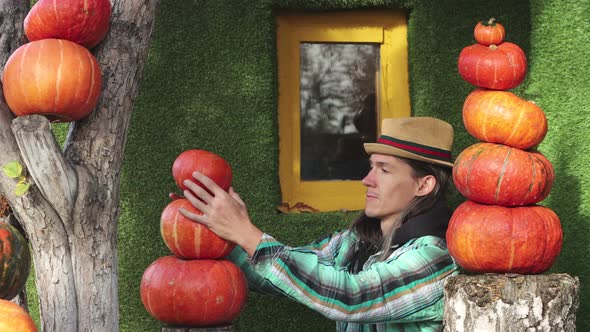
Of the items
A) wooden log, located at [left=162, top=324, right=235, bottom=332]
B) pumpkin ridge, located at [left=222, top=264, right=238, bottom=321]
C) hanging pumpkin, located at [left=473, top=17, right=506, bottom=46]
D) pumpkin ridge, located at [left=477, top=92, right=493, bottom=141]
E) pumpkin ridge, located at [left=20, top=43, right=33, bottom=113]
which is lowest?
wooden log, located at [left=162, top=324, right=235, bottom=332]

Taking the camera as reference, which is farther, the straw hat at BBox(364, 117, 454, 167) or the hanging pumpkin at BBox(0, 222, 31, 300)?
the straw hat at BBox(364, 117, 454, 167)

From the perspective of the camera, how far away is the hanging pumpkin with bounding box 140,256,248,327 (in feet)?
11.6

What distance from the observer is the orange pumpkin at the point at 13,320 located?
223cm

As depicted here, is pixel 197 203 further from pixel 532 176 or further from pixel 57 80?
pixel 532 176

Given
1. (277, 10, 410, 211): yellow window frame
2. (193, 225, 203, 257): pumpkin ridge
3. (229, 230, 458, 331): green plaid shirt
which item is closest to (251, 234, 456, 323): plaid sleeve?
(229, 230, 458, 331): green plaid shirt

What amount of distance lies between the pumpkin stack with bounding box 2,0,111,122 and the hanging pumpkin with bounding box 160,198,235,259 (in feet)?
1.84

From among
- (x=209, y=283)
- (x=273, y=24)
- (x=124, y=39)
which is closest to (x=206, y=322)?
(x=209, y=283)

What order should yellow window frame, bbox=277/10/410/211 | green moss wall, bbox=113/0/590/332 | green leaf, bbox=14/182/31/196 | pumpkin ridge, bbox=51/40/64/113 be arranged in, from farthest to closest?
yellow window frame, bbox=277/10/410/211 < green moss wall, bbox=113/0/590/332 < pumpkin ridge, bbox=51/40/64/113 < green leaf, bbox=14/182/31/196

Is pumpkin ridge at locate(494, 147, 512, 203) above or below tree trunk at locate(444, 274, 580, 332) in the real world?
above

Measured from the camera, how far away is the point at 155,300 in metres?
3.63

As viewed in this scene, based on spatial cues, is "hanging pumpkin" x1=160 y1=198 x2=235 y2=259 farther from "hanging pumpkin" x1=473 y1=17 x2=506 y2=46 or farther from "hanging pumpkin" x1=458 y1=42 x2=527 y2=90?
"hanging pumpkin" x1=473 y1=17 x2=506 y2=46

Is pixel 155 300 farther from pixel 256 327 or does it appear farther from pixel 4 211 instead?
pixel 256 327

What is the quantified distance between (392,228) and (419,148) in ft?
1.29

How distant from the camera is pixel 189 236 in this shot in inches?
135
